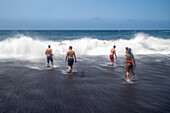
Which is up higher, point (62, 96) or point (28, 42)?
point (28, 42)

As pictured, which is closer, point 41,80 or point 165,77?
point 41,80

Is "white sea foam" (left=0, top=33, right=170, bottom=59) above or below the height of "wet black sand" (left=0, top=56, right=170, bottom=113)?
above

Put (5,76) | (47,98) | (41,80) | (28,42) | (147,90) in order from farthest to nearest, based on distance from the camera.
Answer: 1. (28,42)
2. (5,76)
3. (41,80)
4. (147,90)
5. (47,98)

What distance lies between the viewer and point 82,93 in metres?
7.30

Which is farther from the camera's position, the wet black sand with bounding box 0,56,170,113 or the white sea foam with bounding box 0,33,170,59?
the white sea foam with bounding box 0,33,170,59

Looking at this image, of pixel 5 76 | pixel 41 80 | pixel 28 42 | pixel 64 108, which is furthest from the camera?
pixel 28 42

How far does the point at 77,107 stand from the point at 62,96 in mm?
1246

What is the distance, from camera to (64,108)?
5.78 m

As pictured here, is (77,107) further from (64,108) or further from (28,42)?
(28,42)

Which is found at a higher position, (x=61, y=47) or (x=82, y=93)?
(x=61, y=47)

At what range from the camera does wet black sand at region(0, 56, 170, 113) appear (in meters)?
5.82

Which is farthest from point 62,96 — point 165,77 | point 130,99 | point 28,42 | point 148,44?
point 148,44

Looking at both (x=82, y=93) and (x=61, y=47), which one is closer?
(x=82, y=93)

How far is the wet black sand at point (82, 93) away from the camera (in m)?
5.82
